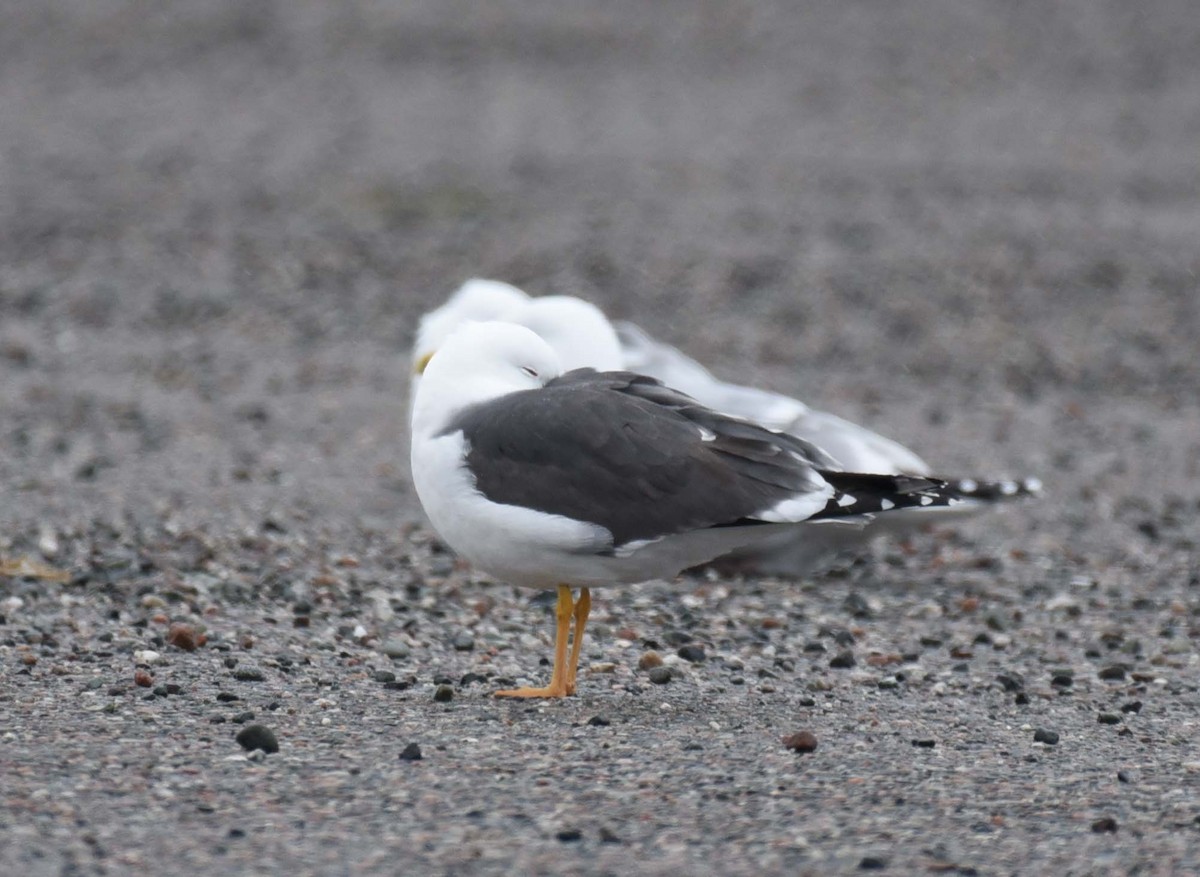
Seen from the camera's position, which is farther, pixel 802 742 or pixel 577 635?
pixel 577 635

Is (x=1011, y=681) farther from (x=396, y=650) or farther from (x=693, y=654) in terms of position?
(x=396, y=650)

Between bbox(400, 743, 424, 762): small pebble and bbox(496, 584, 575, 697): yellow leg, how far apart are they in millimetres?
697

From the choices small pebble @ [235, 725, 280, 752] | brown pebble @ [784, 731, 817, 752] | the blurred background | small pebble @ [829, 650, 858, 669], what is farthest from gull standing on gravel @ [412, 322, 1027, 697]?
the blurred background

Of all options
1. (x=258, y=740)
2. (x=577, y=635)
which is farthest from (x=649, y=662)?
(x=258, y=740)

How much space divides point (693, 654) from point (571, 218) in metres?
9.65

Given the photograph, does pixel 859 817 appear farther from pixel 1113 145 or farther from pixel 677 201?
pixel 1113 145

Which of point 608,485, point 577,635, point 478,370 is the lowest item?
point 577,635

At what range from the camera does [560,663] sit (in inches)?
203

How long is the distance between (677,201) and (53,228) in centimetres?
535

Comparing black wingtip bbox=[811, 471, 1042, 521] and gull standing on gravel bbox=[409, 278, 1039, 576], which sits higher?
gull standing on gravel bbox=[409, 278, 1039, 576]

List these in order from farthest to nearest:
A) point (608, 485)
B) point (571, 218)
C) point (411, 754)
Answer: point (571, 218) < point (608, 485) < point (411, 754)

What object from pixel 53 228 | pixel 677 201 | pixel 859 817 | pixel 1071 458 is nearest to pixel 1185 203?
pixel 677 201

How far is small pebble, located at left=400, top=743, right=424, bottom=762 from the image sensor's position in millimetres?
4422

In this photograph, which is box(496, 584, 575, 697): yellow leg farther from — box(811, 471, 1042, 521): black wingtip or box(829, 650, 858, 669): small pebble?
box(829, 650, 858, 669): small pebble
